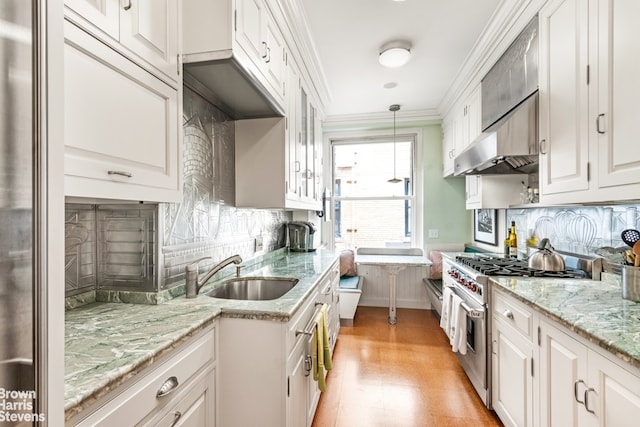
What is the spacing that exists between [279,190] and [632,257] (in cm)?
188

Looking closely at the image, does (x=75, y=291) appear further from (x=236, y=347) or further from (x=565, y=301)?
(x=565, y=301)

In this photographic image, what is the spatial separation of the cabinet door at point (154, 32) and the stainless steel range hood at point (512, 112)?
72.7 inches

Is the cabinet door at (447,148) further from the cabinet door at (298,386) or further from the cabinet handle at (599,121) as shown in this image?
the cabinet door at (298,386)

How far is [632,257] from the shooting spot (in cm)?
130

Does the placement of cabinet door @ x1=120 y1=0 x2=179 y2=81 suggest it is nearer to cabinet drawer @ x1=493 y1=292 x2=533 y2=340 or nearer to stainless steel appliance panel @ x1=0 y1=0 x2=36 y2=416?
stainless steel appliance panel @ x1=0 y1=0 x2=36 y2=416

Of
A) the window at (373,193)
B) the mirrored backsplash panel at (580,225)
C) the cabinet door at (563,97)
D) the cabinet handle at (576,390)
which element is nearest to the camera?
the cabinet handle at (576,390)

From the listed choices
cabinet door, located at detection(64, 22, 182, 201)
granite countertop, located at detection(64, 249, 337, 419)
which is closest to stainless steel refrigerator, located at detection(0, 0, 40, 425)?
granite countertop, located at detection(64, 249, 337, 419)

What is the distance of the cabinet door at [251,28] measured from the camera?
4.39 ft

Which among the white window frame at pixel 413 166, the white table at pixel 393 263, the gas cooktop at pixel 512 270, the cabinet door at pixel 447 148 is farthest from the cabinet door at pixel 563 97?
the white window frame at pixel 413 166

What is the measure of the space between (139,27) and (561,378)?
6.97 feet

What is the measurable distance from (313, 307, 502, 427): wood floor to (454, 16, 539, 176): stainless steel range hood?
66.6 inches

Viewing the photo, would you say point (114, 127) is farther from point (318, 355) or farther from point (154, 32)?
point (318, 355)

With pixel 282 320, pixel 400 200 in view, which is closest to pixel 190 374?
pixel 282 320

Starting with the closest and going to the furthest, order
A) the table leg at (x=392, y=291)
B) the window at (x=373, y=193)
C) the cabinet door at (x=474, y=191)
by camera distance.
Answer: the cabinet door at (x=474, y=191), the table leg at (x=392, y=291), the window at (x=373, y=193)
